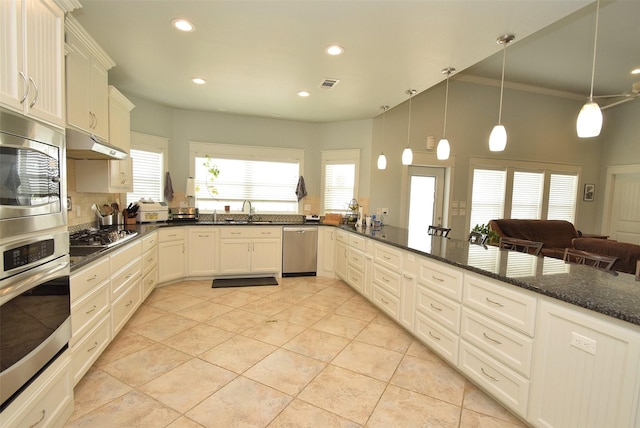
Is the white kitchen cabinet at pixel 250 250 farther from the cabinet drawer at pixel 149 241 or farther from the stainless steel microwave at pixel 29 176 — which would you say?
the stainless steel microwave at pixel 29 176

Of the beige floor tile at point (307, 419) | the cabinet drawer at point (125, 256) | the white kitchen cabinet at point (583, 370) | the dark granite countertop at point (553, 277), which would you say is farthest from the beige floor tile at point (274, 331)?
the white kitchen cabinet at point (583, 370)

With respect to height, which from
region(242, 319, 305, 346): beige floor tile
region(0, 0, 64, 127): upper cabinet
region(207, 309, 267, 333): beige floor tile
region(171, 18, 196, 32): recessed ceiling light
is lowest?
region(207, 309, 267, 333): beige floor tile

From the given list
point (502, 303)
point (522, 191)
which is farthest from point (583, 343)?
point (522, 191)

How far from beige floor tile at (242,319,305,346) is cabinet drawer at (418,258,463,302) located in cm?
134

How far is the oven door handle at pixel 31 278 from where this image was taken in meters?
1.27

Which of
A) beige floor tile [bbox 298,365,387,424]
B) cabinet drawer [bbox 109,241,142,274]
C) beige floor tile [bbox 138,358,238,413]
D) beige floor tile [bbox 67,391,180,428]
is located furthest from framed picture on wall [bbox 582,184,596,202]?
cabinet drawer [bbox 109,241,142,274]

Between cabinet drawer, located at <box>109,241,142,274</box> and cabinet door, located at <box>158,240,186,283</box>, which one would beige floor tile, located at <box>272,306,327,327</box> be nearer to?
cabinet drawer, located at <box>109,241,142,274</box>

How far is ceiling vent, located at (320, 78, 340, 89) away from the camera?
3.37m

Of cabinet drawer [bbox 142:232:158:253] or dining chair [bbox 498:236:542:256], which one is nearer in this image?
dining chair [bbox 498:236:542:256]

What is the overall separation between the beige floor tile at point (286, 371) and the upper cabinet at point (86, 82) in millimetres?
2506

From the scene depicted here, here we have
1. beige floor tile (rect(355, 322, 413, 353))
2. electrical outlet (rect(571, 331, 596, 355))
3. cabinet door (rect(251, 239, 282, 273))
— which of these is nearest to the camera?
electrical outlet (rect(571, 331, 596, 355))

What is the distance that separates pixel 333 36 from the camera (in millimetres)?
2418

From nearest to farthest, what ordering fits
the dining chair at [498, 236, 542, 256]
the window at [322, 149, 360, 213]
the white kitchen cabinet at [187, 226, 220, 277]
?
the dining chair at [498, 236, 542, 256]
the white kitchen cabinet at [187, 226, 220, 277]
the window at [322, 149, 360, 213]

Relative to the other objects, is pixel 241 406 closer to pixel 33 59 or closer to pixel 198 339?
pixel 198 339
